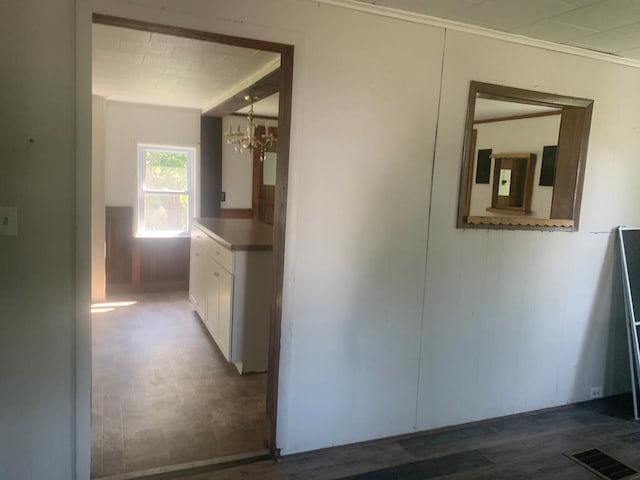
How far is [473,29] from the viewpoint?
2551 millimetres

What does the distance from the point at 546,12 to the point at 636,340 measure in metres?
2.20

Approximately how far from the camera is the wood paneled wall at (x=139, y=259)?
18.7ft

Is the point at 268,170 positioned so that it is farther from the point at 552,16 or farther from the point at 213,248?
the point at 552,16

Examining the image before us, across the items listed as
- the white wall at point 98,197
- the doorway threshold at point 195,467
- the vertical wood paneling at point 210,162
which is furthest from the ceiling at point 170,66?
the doorway threshold at point 195,467

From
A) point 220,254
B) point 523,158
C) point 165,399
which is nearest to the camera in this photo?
point 165,399

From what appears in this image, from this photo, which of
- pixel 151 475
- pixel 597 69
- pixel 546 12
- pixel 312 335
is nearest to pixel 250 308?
pixel 312 335

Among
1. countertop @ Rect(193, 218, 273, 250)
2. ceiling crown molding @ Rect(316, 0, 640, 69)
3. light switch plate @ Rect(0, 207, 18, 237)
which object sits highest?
ceiling crown molding @ Rect(316, 0, 640, 69)

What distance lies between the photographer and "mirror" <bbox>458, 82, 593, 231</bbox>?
2.75 meters

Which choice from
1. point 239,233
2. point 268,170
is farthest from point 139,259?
point 239,233

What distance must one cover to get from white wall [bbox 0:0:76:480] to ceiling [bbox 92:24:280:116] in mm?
891

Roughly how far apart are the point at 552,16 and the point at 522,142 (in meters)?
2.87

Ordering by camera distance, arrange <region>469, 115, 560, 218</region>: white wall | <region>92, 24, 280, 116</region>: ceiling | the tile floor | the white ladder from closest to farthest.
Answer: the tile floor, <region>92, 24, 280, 116</region>: ceiling, the white ladder, <region>469, 115, 560, 218</region>: white wall

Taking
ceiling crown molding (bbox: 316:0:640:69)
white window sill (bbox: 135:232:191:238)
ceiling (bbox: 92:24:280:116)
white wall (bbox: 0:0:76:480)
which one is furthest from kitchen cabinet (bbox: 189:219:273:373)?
white window sill (bbox: 135:232:191:238)

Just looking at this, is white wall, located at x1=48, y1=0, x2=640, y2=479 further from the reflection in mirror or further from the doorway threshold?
the reflection in mirror
